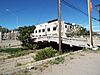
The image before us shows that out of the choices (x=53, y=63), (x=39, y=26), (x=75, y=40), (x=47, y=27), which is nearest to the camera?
(x=53, y=63)

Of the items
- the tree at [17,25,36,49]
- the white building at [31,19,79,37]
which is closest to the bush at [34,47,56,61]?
the tree at [17,25,36,49]

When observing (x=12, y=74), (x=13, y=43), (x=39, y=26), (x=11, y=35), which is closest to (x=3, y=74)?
(x=12, y=74)

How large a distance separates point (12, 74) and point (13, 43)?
167 feet

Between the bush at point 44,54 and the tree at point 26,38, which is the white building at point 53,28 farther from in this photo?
the bush at point 44,54

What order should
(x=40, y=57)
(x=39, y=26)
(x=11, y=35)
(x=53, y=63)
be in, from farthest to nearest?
(x=11, y=35) → (x=39, y=26) → (x=40, y=57) → (x=53, y=63)

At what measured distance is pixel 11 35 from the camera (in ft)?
315

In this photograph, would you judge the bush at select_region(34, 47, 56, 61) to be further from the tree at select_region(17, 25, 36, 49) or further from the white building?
the white building

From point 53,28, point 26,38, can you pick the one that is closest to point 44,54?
point 26,38

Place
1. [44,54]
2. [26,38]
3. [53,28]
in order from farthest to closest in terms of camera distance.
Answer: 1. [53,28]
2. [26,38]
3. [44,54]

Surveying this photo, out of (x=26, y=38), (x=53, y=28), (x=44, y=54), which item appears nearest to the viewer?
(x=44, y=54)

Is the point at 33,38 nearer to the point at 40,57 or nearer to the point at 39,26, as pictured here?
the point at 39,26

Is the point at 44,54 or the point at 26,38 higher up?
the point at 26,38

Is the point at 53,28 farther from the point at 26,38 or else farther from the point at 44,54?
the point at 44,54

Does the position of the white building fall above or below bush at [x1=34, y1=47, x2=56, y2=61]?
above
